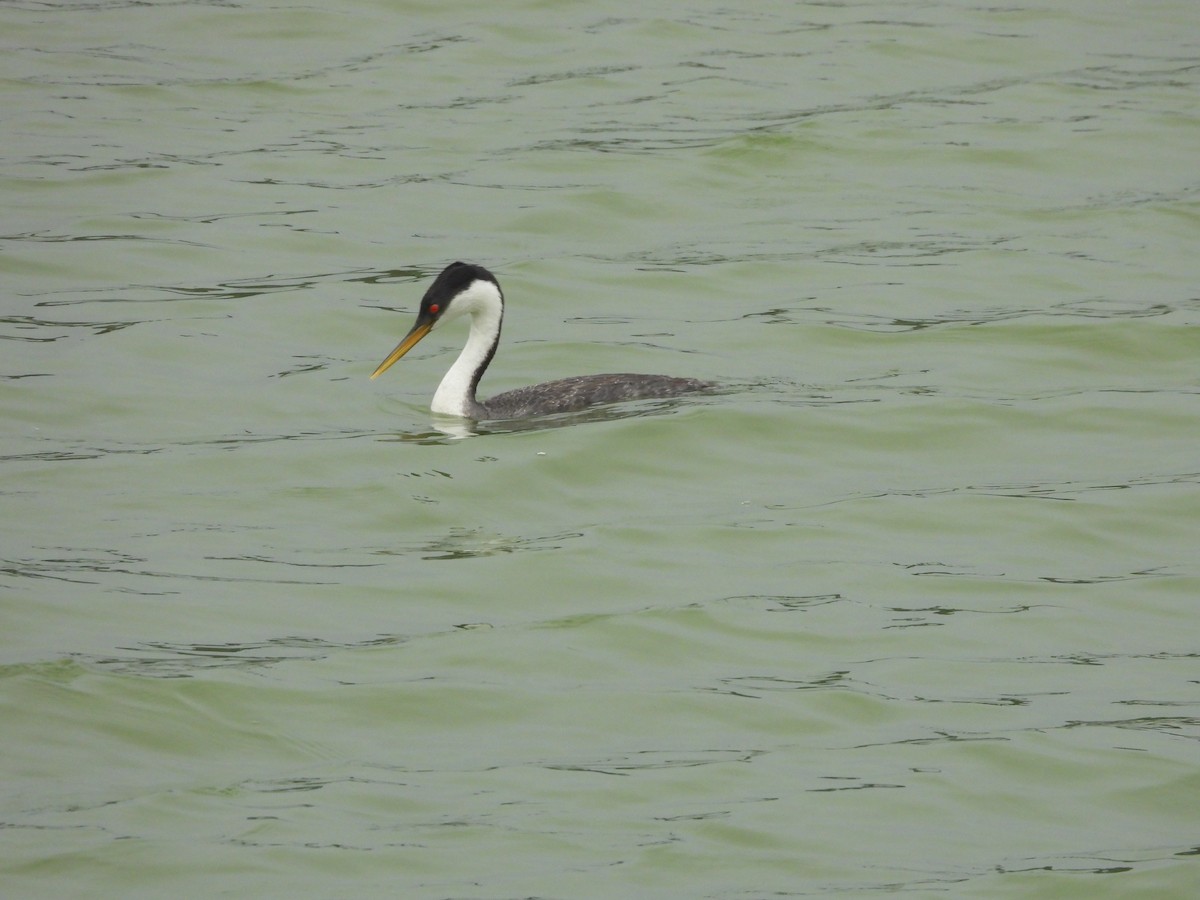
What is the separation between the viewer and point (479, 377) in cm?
1137

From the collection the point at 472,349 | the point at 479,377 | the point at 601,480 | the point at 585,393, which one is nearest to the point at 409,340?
the point at 472,349

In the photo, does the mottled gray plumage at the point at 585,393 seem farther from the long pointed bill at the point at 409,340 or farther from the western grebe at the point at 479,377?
the long pointed bill at the point at 409,340

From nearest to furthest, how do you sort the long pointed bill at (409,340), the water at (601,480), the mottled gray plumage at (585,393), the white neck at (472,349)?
1. the water at (601,480)
2. the mottled gray plumage at (585,393)
3. the white neck at (472,349)
4. the long pointed bill at (409,340)

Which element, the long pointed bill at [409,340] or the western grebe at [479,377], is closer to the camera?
the western grebe at [479,377]

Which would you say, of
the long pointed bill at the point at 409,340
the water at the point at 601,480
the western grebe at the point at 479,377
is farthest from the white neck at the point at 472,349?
the water at the point at 601,480

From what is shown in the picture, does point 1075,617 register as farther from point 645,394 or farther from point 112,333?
point 112,333

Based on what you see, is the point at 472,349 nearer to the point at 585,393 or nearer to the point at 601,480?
the point at 585,393

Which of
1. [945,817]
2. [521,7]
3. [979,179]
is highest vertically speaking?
[521,7]

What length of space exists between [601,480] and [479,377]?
179 cm

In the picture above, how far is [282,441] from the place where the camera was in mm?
10492

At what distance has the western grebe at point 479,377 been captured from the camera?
11023 mm

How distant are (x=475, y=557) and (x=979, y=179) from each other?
31.0 ft

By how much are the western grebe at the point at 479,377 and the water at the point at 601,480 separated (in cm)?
27

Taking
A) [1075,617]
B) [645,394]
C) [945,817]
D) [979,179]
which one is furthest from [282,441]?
[979,179]
